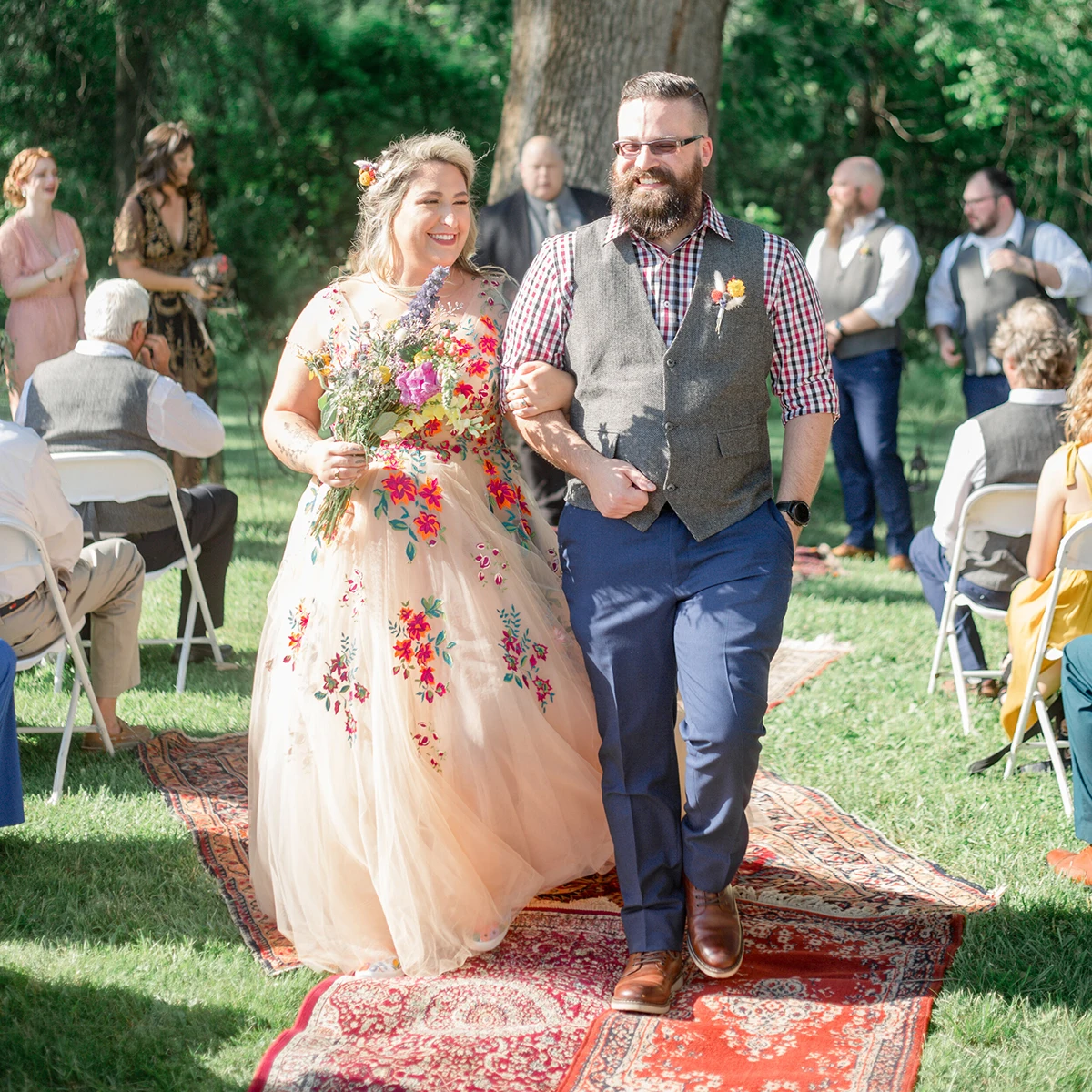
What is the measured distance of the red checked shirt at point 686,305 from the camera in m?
3.28

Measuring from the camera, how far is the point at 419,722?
11.6 ft

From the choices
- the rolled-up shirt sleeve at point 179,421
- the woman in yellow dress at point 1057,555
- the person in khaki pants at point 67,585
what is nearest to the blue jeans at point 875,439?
the woman in yellow dress at point 1057,555

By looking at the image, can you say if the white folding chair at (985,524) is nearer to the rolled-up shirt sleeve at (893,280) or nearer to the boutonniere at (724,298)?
the boutonniere at (724,298)

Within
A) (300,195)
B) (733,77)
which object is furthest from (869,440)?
(300,195)

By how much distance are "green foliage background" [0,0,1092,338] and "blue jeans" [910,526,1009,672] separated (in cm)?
801

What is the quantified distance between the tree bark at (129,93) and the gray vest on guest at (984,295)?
28.9 ft

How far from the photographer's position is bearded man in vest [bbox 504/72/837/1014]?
3.24 m

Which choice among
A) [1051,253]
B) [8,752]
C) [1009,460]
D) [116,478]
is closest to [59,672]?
[116,478]

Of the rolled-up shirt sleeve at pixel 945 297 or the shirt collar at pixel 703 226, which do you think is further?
the rolled-up shirt sleeve at pixel 945 297

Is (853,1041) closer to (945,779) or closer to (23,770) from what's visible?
(945,779)

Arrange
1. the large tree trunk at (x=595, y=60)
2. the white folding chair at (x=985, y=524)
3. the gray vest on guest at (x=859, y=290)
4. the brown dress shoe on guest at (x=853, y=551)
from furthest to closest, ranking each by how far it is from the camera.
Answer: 1. the large tree trunk at (x=595, y=60)
2. the brown dress shoe on guest at (x=853, y=551)
3. the gray vest on guest at (x=859, y=290)
4. the white folding chair at (x=985, y=524)

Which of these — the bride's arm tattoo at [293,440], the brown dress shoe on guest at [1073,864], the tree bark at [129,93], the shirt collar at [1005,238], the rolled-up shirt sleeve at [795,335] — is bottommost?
the brown dress shoe on guest at [1073,864]

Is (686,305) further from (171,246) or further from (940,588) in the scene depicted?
(171,246)

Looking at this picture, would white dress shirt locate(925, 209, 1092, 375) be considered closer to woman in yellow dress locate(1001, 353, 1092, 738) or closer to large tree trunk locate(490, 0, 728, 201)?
large tree trunk locate(490, 0, 728, 201)
